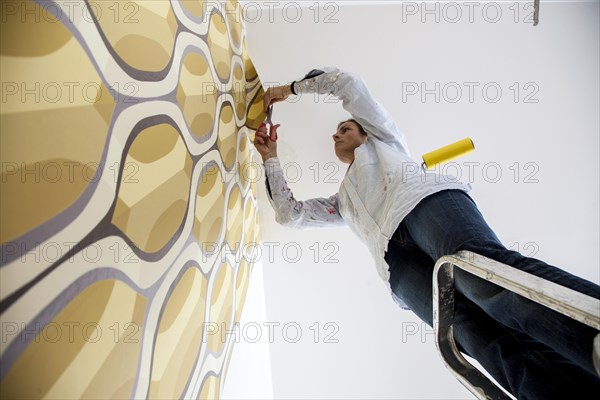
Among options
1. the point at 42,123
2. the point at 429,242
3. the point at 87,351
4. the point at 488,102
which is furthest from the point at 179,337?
the point at 488,102

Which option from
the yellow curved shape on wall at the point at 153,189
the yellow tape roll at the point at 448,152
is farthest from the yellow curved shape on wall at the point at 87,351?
the yellow tape roll at the point at 448,152

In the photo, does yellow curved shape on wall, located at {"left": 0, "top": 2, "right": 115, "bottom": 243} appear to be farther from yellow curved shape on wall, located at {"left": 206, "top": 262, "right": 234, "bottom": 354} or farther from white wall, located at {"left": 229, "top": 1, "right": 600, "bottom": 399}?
white wall, located at {"left": 229, "top": 1, "right": 600, "bottom": 399}

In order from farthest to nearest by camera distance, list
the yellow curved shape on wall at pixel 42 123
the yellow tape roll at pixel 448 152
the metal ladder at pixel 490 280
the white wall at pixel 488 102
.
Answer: the white wall at pixel 488 102
the yellow tape roll at pixel 448 152
the metal ladder at pixel 490 280
the yellow curved shape on wall at pixel 42 123

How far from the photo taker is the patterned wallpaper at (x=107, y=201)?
0.40 m

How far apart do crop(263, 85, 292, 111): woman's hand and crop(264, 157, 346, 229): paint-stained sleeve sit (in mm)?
293

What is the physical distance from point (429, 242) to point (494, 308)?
0.26 metres

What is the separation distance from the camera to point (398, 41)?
5.98ft

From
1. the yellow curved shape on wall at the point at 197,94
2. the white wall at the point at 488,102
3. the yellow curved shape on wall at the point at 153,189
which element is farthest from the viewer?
the white wall at the point at 488,102

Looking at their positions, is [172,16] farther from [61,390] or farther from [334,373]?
[334,373]

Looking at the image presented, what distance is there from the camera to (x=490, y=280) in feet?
2.13

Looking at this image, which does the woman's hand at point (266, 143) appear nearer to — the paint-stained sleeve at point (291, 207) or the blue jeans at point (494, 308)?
the paint-stained sleeve at point (291, 207)

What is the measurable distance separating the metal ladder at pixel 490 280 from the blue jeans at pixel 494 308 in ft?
0.13

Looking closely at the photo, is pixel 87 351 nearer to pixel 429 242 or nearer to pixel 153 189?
pixel 153 189

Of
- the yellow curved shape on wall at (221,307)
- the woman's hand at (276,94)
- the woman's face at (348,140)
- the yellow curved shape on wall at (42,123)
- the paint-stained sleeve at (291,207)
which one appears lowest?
the yellow curved shape on wall at (221,307)
